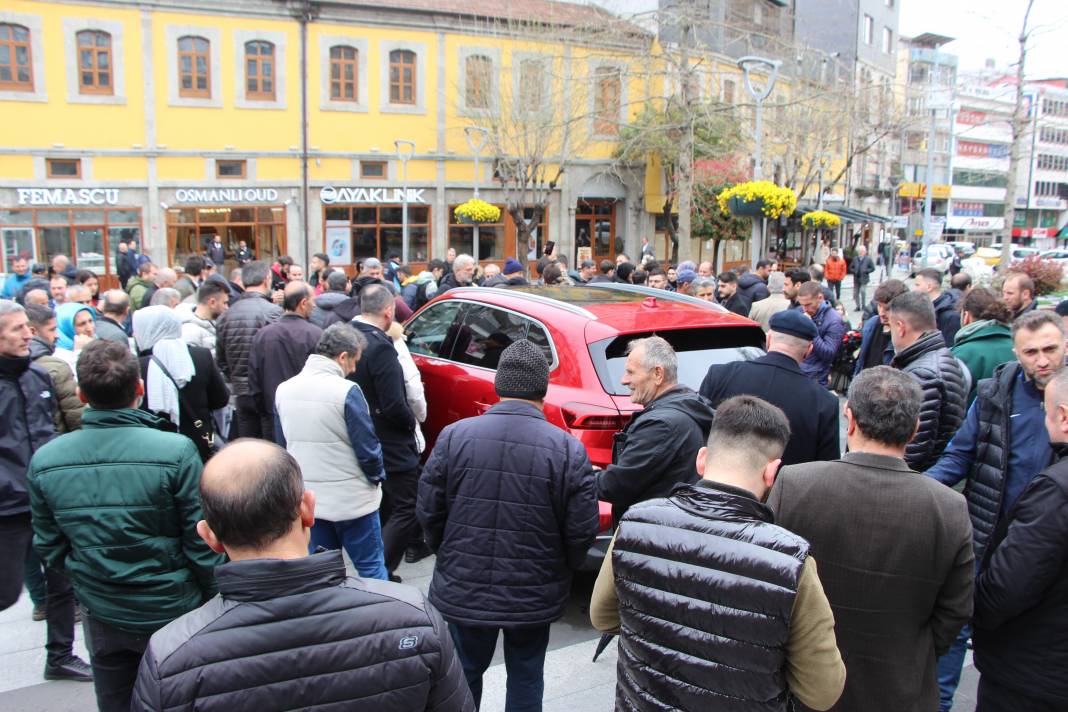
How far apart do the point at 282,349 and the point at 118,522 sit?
9.85 feet

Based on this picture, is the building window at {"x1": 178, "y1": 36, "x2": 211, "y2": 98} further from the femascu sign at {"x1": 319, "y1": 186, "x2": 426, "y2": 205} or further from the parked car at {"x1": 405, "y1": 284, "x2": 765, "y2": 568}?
the parked car at {"x1": 405, "y1": 284, "x2": 765, "y2": 568}

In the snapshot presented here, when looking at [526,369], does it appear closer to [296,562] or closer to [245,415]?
[296,562]

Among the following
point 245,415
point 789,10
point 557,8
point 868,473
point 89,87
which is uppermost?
point 789,10

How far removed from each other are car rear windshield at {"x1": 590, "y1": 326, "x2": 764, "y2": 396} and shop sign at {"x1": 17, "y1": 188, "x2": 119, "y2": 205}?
23492 millimetres

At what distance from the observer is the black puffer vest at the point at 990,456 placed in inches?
132

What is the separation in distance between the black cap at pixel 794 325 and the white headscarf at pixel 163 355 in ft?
12.5

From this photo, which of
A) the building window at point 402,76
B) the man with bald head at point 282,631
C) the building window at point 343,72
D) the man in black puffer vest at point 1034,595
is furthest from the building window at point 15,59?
the man in black puffer vest at point 1034,595

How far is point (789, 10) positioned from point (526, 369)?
42533 mm

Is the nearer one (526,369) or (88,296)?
(526,369)

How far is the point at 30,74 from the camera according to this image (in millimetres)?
22953

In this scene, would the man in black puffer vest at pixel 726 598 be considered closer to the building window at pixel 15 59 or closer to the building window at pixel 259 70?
the building window at pixel 15 59

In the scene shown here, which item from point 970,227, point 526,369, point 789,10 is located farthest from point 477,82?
point 970,227

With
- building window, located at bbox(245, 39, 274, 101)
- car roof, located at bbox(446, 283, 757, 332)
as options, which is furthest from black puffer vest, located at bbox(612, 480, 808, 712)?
building window, located at bbox(245, 39, 274, 101)

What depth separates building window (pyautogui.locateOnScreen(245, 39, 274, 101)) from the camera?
84.3 ft
